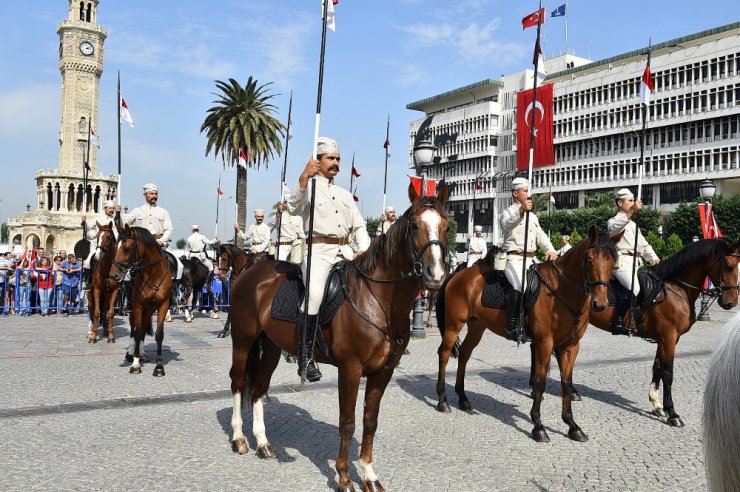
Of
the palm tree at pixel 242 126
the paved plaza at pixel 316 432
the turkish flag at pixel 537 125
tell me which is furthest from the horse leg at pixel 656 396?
the palm tree at pixel 242 126

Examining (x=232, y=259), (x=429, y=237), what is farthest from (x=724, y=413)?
(x=232, y=259)

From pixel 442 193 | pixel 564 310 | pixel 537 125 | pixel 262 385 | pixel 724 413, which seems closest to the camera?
pixel 724 413

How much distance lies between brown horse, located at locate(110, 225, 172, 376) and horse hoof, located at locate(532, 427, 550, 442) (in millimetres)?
6265

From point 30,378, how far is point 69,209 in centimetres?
11236

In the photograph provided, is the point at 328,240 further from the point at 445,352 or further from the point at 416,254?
the point at 445,352

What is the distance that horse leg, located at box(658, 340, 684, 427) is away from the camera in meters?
7.97

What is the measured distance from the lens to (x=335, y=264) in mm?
6160

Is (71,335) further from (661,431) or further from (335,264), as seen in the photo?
(661,431)

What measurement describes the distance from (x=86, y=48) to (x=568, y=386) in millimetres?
111575

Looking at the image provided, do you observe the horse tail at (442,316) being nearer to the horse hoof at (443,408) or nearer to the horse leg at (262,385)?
the horse hoof at (443,408)

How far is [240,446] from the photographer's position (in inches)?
254

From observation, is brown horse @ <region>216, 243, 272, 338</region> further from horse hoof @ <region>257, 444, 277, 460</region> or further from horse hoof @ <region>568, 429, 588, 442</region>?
horse hoof @ <region>568, 429, 588, 442</region>

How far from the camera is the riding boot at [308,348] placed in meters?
5.83

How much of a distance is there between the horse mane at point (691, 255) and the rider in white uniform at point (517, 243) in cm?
176
